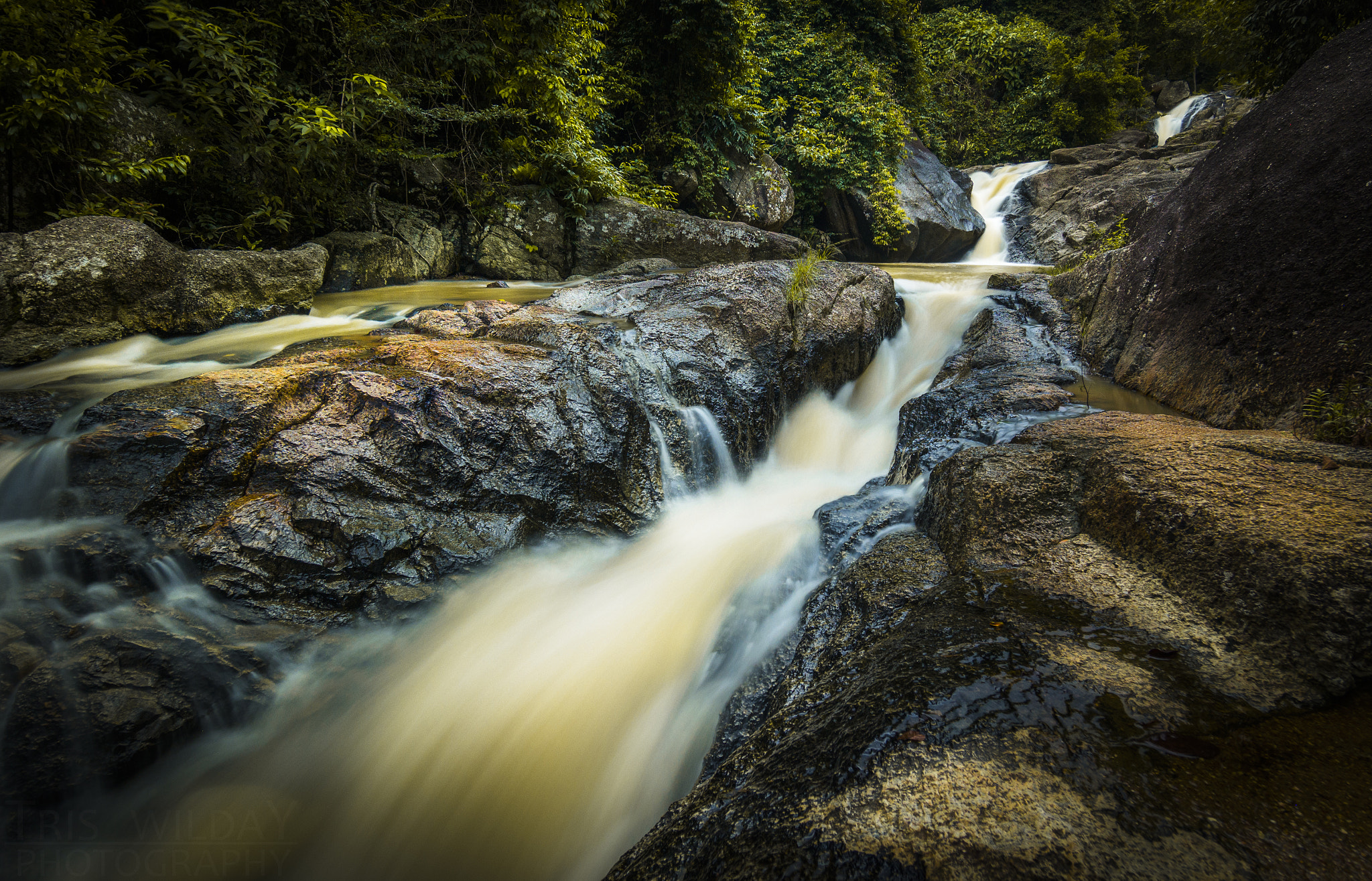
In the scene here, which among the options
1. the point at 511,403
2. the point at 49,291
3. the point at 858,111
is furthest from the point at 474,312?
the point at 858,111

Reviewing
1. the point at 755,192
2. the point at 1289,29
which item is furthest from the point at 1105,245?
the point at 755,192

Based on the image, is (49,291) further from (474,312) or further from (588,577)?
(588,577)

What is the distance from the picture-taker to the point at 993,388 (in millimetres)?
4293

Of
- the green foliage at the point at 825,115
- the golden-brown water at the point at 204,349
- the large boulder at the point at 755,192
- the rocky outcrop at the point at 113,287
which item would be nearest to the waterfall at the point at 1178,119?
the green foliage at the point at 825,115

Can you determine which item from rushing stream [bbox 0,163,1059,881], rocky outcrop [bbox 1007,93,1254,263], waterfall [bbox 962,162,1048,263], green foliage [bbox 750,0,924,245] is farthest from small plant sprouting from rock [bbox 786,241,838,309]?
waterfall [bbox 962,162,1048,263]

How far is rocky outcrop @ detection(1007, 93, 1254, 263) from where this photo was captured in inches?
413

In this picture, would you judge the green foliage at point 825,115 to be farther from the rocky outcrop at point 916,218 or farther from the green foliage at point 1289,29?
the green foliage at point 1289,29

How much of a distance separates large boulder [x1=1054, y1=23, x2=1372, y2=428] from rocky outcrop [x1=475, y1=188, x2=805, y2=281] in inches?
202

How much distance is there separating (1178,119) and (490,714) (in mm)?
24510

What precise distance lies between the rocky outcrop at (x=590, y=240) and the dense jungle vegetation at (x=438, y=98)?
A: 374mm

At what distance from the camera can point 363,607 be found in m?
2.94

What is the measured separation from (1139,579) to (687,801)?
178 cm

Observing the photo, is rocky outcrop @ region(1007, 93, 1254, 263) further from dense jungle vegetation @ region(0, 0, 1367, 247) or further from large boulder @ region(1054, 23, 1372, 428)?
large boulder @ region(1054, 23, 1372, 428)

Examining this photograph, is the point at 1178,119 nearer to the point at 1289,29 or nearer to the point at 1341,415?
the point at 1289,29
